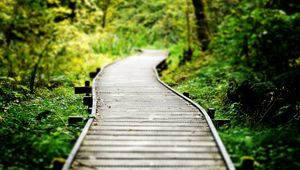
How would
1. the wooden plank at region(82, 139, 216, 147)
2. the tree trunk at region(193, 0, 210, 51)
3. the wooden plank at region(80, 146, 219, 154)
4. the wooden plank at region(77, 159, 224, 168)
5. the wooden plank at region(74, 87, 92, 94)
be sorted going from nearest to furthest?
the wooden plank at region(77, 159, 224, 168) → the wooden plank at region(80, 146, 219, 154) → the wooden plank at region(82, 139, 216, 147) → the wooden plank at region(74, 87, 92, 94) → the tree trunk at region(193, 0, 210, 51)

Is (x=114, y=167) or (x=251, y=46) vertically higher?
(x=251, y=46)

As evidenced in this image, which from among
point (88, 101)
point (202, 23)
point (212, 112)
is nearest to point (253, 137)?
point (212, 112)

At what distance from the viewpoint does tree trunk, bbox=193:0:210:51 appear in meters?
22.5

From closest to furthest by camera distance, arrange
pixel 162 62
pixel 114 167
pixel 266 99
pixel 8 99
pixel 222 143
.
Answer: pixel 114 167 → pixel 222 143 → pixel 266 99 → pixel 8 99 → pixel 162 62

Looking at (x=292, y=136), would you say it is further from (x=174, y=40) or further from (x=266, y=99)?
(x=174, y=40)

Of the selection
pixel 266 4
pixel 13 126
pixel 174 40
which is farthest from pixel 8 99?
pixel 174 40

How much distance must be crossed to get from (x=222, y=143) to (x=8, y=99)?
748cm

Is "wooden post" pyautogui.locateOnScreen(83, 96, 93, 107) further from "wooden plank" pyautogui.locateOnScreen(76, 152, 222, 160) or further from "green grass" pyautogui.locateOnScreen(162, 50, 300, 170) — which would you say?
"wooden plank" pyautogui.locateOnScreen(76, 152, 222, 160)

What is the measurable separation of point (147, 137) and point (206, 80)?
8916mm

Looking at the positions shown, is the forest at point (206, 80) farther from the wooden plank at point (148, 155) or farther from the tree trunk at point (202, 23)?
the wooden plank at point (148, 155)

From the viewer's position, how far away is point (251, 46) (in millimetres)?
8109

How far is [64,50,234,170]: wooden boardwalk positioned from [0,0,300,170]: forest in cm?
38

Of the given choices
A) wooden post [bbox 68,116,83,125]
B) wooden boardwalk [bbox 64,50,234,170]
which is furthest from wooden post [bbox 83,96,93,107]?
wooden post [bbox 68,116,83,125]

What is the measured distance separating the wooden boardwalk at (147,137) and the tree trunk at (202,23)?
34.8ft
